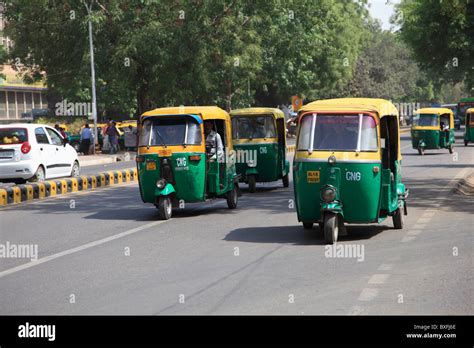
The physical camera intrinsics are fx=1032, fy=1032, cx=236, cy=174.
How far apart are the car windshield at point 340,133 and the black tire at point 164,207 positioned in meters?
4.35

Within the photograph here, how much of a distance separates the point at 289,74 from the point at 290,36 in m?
5.67

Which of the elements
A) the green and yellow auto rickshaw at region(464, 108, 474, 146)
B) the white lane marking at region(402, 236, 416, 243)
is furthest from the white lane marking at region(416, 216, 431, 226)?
the green and yellow auto rickshaw at region(464, 108, 474, 146)

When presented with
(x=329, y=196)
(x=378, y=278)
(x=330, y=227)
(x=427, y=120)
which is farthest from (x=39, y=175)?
(x=427, y=120)

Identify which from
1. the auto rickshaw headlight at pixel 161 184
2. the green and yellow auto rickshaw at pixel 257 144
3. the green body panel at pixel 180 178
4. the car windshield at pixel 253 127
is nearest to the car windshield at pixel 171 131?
the green body panel at pixel 180 178

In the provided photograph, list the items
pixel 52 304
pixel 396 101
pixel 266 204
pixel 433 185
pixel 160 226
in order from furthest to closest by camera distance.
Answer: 1. pixel 396 101
2. pixel 433 185
3. pixel 266 204
4. pixel 160 226
5. pixel 52 304

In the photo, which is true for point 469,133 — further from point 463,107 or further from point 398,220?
point 398,220

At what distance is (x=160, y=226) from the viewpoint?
17.7 meters

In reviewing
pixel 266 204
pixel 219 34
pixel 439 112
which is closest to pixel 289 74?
pixel 219 34

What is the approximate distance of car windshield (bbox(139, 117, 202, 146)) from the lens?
62.1ft

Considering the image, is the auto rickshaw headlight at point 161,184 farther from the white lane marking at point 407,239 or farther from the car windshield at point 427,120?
the car windshield at point 427,120

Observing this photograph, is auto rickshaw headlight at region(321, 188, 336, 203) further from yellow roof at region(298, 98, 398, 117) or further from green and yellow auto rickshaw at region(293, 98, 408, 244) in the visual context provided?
yellow roof at region(298, 98, 398, 117)

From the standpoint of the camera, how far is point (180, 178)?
18.8m
